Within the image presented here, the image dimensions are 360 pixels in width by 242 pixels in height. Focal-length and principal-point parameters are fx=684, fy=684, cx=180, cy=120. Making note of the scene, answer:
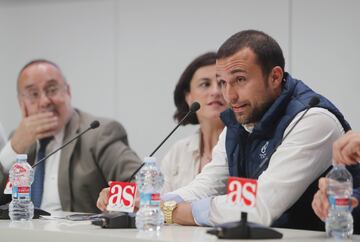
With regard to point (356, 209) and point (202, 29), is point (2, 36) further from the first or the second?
point (356, 209)

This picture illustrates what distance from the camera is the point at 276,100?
7.61 ft

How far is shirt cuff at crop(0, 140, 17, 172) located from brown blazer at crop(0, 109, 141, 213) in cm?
10

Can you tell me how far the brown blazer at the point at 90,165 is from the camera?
141 inches

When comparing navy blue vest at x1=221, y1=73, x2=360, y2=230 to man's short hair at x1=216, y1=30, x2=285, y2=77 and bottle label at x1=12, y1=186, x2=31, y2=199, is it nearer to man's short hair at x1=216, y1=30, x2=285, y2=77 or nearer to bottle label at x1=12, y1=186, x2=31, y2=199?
man's short hair at x1=216, y1=30, x2=285, y2=77

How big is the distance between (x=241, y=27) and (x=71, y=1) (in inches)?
57.7

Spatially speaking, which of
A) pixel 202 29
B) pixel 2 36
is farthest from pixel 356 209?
pixel 2 36

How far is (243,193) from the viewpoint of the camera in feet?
5.89

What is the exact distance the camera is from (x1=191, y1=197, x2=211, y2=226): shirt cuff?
7.08 feet

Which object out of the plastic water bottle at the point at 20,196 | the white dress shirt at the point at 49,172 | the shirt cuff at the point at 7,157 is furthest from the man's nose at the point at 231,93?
the shirt cuff at the point at 7,157

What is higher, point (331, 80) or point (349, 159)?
point (331, 80)

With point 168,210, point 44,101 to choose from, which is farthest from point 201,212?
point 44,101

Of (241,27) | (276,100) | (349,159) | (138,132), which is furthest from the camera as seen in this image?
(138,132)

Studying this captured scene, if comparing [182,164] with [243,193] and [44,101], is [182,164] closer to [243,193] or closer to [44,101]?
[44,101]

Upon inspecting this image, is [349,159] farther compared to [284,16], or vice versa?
[284,16]
